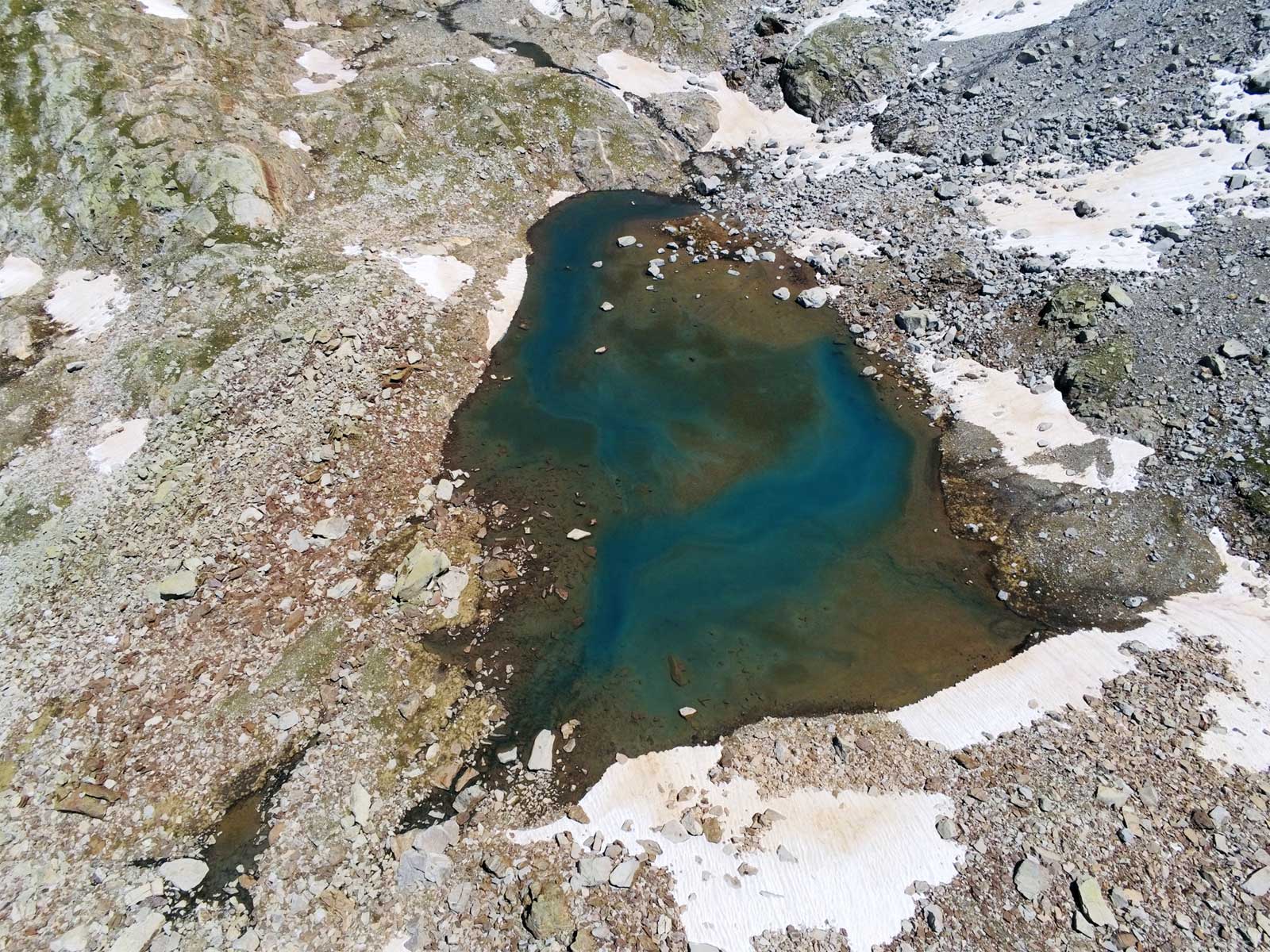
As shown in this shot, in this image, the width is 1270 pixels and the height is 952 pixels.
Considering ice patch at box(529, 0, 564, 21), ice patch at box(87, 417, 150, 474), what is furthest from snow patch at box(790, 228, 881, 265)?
ice patch at box(87, 417, 150, 474)

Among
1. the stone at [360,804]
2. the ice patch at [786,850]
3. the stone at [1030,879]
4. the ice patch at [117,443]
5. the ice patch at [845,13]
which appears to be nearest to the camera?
the stone at [1030,879]

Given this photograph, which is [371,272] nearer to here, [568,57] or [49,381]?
[49,381]

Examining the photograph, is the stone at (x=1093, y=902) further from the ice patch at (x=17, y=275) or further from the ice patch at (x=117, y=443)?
the ice patch at (x=17, y=275)

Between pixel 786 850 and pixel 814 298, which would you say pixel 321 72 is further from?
pixel 786 850

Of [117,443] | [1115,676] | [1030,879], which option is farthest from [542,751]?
[117,443]

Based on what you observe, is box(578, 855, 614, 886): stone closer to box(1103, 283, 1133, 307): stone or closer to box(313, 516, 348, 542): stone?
box(313, 516, 348, 542): stone

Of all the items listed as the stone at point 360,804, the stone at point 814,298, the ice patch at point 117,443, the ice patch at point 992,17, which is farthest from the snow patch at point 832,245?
the stone at point 360,804
